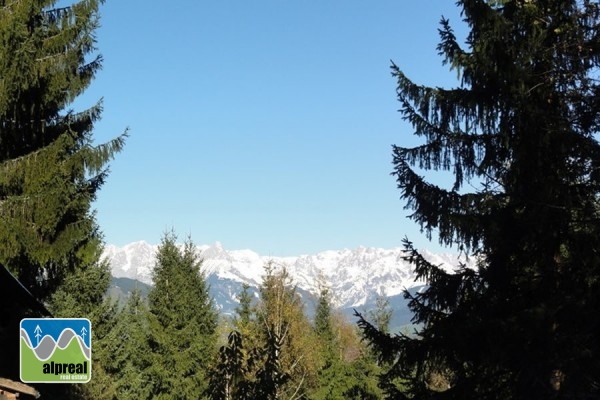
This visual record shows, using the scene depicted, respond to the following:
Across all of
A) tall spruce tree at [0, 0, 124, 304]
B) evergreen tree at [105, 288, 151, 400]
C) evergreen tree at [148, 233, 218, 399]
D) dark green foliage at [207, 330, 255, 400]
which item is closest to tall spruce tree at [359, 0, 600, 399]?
dark green foliage at [207, 330, 255, 400]

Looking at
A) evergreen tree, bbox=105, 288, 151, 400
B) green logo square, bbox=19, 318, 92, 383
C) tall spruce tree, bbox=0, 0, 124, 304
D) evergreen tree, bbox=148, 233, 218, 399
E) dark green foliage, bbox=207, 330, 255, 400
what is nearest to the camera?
green logo square, bbox=19, 318, 92, 383

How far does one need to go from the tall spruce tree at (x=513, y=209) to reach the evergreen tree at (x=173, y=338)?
26.8 meters

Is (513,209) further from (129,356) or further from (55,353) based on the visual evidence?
(129,356)

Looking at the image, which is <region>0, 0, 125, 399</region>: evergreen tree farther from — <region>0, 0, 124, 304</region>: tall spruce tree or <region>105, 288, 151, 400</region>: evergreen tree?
<region>105, 288, 151, 400</region>: evergreen tree

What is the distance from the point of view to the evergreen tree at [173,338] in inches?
1422

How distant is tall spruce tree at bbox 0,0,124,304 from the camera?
1061cm

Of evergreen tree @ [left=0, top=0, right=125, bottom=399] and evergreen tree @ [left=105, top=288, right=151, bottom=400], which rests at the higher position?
evergreen tree @ [left=0, top=0, right=125, bottom=399]

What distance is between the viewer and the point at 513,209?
9.95 metres

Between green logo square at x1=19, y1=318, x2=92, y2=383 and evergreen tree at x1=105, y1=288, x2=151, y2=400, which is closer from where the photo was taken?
green logo square at x1=19, y1=318, x2=92, y2=383

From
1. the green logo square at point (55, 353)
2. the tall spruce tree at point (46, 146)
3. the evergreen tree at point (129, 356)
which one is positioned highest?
the tall spruce tree at point (46, 146)

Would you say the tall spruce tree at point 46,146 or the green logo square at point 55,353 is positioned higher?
the tall spruce tree at point 46,146

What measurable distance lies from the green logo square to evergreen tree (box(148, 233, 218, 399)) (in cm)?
3113

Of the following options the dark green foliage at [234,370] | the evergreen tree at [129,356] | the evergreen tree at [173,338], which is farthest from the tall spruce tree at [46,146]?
the evergreen tree at [173,338]

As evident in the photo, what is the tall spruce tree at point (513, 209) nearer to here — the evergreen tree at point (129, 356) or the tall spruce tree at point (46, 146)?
the tall spruce tree at point (46, 146)
